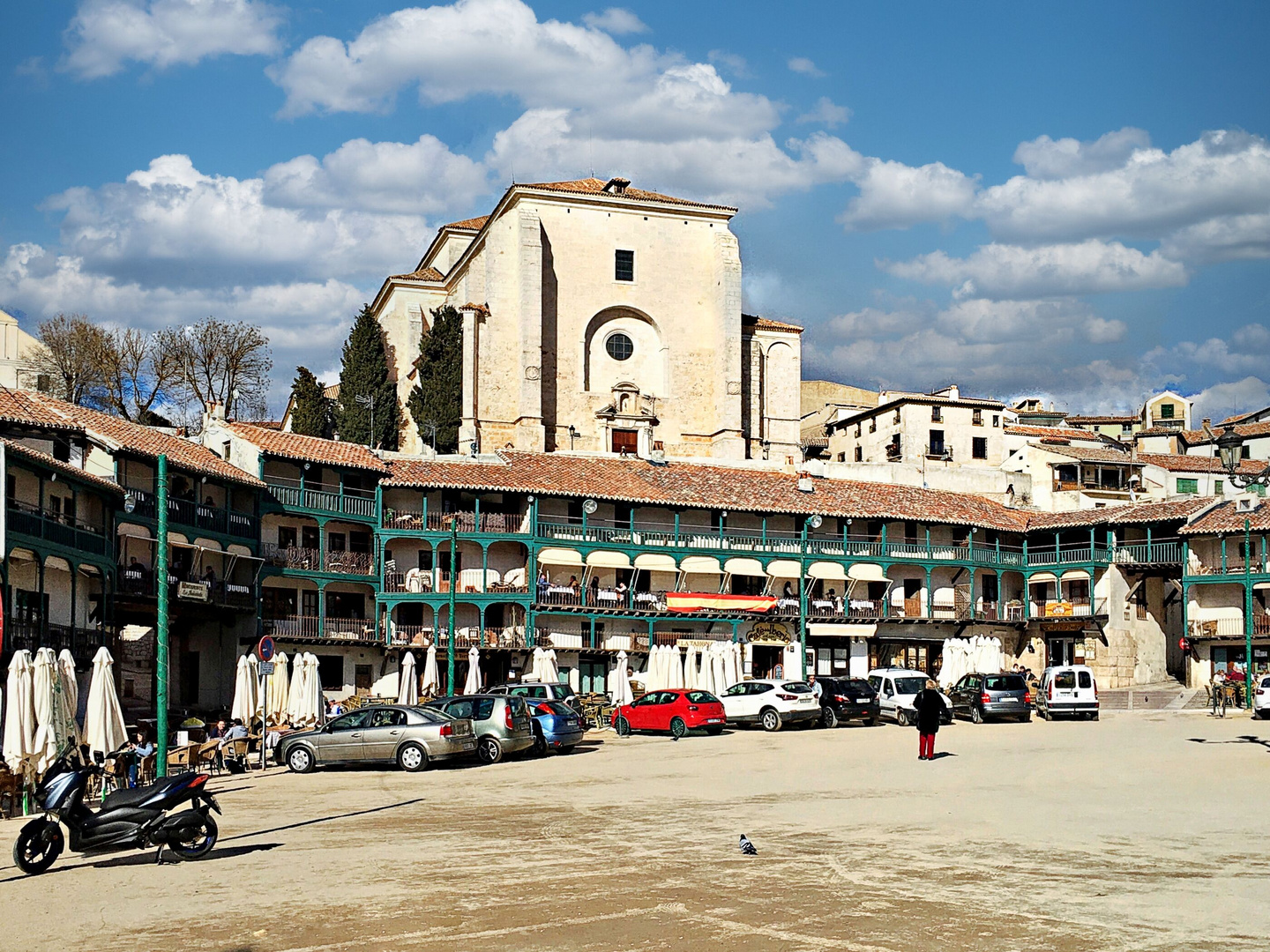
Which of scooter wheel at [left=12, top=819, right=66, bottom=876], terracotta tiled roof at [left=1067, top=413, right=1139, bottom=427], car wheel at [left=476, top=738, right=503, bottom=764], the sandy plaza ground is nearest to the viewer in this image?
the sandy plaza ground

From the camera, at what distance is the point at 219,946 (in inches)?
449

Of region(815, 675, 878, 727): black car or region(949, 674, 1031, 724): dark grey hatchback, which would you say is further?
region(949, 674, 1031, 724): dark grey hatchback

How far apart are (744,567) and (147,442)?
23769 mm

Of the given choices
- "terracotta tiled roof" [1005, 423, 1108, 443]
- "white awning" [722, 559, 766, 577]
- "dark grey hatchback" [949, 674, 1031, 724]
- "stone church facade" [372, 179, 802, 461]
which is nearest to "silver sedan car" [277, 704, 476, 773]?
"dark grey hatchback" [949, 674, 1031, 724]

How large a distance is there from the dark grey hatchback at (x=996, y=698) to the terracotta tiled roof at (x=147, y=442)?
76.0 feet

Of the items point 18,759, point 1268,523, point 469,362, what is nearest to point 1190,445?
point 1268,523

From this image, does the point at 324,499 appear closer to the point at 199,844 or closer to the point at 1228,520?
the point at 1228,520

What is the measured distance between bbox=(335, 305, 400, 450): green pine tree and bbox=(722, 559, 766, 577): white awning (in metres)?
22.2

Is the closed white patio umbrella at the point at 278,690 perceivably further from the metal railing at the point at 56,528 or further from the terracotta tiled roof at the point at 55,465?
the terracotta tiled roof at the point at 55,465

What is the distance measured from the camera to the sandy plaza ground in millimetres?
11703

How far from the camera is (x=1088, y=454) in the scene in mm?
73688

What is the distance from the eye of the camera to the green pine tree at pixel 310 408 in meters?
74.9

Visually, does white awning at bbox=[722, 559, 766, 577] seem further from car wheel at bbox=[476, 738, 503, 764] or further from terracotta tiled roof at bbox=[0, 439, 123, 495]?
car wheel at bbox=[476, 738, 503, 764]

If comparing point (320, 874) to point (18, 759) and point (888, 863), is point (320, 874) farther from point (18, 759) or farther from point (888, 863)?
point (18, 759)
